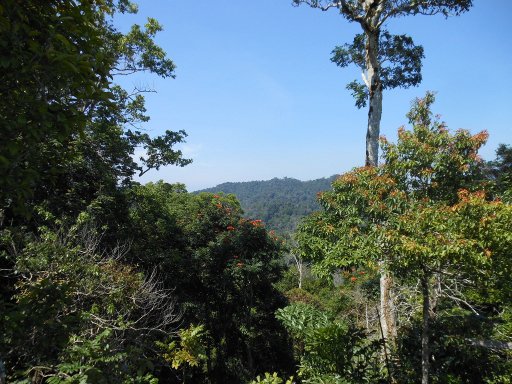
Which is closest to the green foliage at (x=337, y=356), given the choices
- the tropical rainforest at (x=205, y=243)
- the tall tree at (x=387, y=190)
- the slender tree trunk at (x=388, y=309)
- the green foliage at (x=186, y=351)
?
the tropical rainforest at (x=205, y=243)

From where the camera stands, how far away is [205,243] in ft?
35.4

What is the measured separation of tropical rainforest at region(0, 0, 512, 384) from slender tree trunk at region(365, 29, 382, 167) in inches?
1.5

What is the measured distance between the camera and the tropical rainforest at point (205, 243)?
1.97 meters

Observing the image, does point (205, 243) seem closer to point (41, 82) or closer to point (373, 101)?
point (373, 101)

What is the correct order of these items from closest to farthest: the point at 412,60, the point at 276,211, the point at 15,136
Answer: the point at 15,136
the point at 412,60
the point at 276,211

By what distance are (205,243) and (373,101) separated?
641 cm

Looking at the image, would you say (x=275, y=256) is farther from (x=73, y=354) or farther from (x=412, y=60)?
(x=73, y=354)

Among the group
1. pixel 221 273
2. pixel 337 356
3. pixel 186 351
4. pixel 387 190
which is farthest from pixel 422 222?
pixel 221 273

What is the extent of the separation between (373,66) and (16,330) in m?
8.52

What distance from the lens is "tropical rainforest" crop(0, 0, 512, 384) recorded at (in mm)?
1973

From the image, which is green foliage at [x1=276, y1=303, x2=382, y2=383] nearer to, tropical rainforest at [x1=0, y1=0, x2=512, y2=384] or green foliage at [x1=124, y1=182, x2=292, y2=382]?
tropical rainforest at [x1=0, y1=0, x2=512, y2=384]

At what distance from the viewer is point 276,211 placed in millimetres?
145875

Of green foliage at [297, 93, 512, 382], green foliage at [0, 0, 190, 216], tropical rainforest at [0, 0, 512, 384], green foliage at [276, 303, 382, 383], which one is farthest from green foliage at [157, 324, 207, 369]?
green foliage at [0, 0, 190, 216]

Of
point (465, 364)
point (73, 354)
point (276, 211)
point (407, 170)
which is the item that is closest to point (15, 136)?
point (73, 354)
